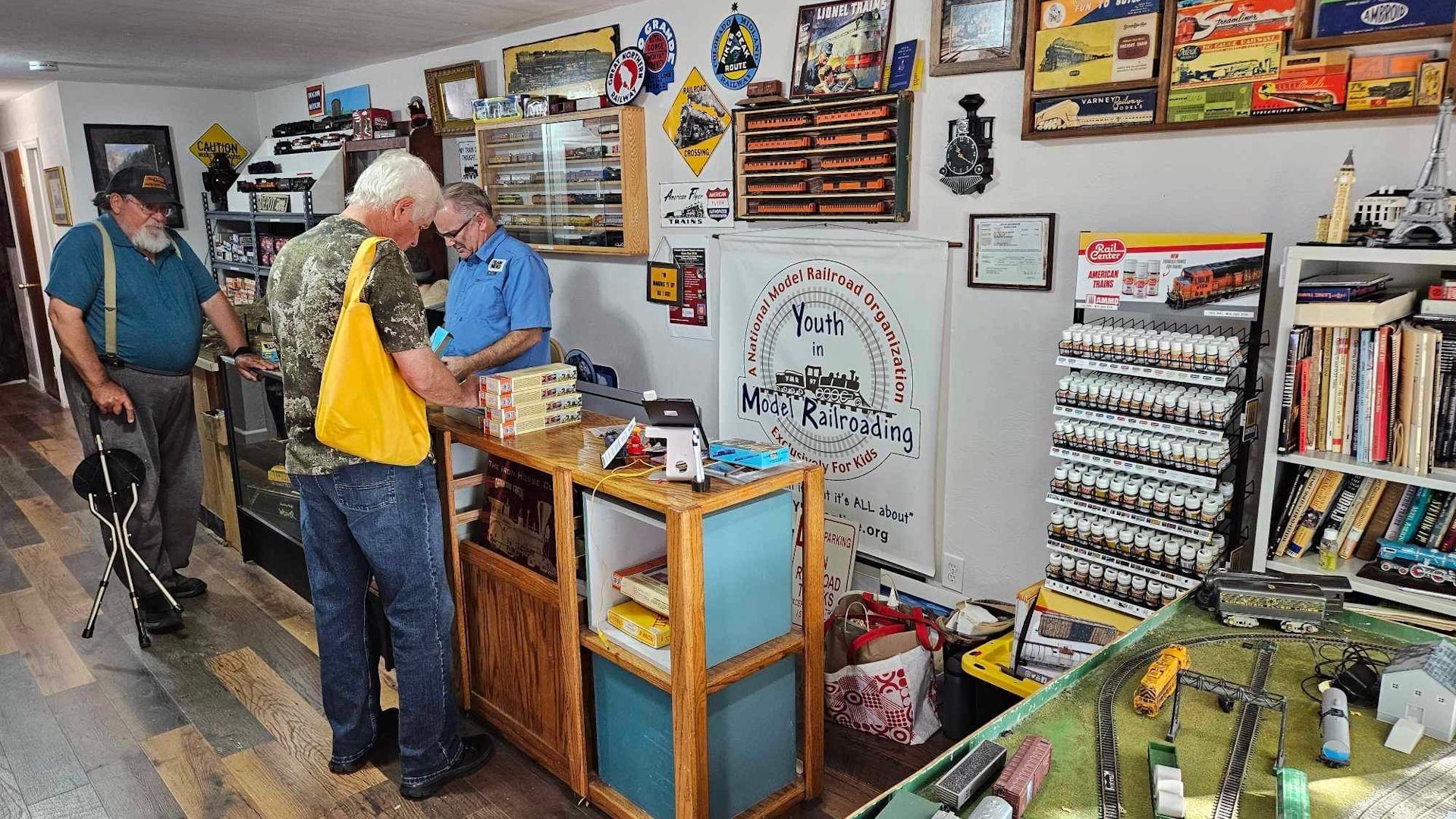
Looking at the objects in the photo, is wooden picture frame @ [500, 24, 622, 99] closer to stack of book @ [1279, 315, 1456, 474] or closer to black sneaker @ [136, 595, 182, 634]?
black sneaker @ [136, 595, 182, 634]

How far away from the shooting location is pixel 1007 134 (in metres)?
3.03

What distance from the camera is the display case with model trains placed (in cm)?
328

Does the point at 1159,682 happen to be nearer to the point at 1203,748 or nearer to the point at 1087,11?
the point at 1203,748

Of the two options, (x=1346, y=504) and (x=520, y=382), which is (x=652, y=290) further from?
(x=1346, y=504)

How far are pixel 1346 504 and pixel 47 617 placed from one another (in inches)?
190

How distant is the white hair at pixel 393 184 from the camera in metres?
2.54

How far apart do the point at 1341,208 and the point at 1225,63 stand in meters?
0.62

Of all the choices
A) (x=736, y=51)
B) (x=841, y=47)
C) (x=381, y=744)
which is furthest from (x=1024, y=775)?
(x=736, y=51)

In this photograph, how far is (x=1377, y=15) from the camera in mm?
2244

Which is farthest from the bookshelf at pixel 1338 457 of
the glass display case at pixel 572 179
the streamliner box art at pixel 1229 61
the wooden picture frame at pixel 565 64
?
the wooden picture frame at pixel 565 64

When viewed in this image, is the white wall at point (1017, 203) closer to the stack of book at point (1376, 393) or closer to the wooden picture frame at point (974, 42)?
the wooden picture frame at point (974, 42)

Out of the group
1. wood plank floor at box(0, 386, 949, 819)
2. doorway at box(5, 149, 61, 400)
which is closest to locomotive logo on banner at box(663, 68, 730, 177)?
wood plank floor at box(0, 386, 949, 819)

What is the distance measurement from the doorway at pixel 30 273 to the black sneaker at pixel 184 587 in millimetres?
5585

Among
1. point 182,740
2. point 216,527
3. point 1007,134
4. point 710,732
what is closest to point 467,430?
point 710,732
